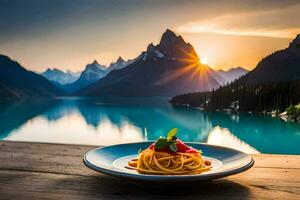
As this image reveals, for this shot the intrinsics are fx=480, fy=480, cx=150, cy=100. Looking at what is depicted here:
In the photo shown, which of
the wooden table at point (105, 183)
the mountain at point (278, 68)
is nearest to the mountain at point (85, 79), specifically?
the mountain at point (278, 68)

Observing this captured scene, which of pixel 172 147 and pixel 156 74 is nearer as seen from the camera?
pixel 172 147

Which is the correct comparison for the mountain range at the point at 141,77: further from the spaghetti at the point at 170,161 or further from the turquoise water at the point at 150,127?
the spaghetti at the point at 170,161

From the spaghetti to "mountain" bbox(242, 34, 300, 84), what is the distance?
16.2 meters

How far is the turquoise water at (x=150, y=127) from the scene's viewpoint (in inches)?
794

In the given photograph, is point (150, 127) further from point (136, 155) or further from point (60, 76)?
point (136, 155)

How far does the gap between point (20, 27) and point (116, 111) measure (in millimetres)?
10648

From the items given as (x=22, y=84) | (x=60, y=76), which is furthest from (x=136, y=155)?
(x=22, y=84)

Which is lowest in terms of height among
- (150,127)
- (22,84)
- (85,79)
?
(150,127)

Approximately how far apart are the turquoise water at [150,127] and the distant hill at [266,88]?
0.96 metres

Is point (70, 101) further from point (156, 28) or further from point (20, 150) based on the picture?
point (20, 150)

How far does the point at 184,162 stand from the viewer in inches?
42.5

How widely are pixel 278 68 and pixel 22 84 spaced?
1264 cm

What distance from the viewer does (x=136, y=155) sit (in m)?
1.26

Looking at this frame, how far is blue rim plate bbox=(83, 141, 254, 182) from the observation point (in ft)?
3.12
